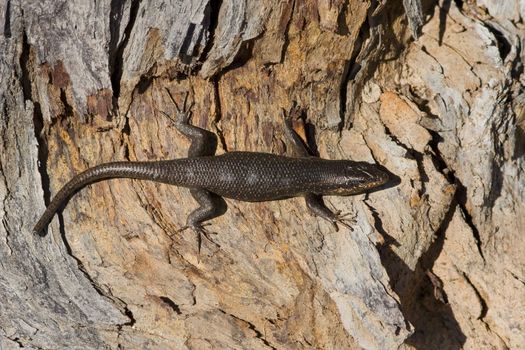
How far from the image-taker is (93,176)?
18.9 feet

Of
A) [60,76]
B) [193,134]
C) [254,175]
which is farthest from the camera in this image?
[254,175]

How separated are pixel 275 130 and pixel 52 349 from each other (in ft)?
11.9

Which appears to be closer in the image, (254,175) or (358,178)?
(358,178)

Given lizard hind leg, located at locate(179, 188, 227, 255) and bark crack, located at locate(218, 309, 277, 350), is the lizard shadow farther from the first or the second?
Answer: lizard hind leg, located at locate(179, 188, 227, 255)

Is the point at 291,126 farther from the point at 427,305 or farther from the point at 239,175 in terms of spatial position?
the point at 427,305

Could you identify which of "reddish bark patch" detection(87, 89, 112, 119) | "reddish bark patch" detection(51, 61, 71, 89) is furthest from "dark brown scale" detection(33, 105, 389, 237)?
"reddish bark patch" detection(51, 61, 71, 89)

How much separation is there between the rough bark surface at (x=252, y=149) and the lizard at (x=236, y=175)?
135mm

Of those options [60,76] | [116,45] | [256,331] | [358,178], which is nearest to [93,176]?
[60,76]

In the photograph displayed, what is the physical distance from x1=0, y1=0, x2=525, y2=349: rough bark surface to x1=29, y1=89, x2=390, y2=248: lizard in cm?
14

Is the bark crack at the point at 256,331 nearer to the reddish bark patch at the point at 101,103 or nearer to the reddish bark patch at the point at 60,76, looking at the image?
the reddish bark patch at the point at 101,103

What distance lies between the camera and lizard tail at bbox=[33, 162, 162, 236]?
570cm

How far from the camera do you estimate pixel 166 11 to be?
5.32 meters

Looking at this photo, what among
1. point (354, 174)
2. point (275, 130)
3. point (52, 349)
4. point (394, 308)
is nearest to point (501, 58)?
point (354, 174)

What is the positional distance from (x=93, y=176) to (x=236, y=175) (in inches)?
60.3
